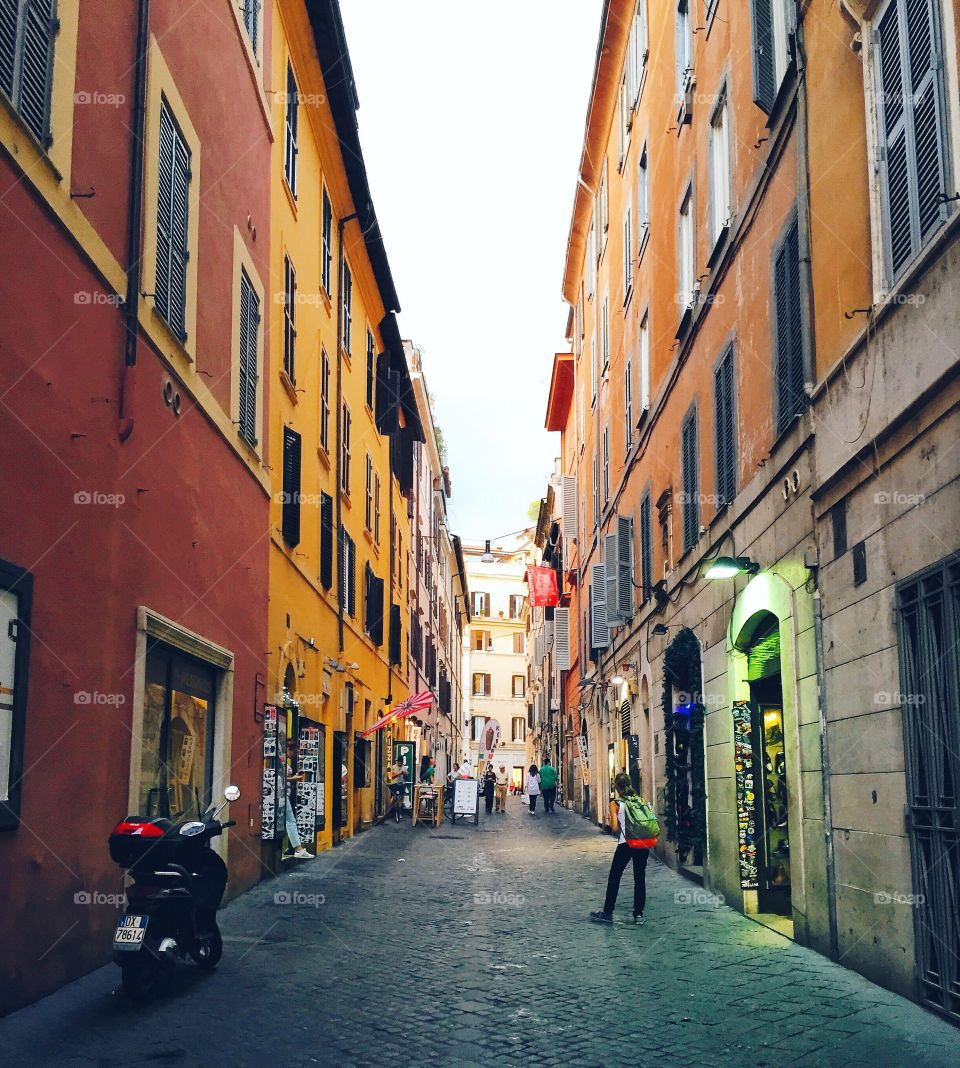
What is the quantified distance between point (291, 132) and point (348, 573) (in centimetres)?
911

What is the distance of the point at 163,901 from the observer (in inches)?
314

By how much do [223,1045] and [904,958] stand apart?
4.24 metres

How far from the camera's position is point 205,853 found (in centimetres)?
889

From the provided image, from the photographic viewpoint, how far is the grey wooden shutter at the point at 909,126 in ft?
23.8

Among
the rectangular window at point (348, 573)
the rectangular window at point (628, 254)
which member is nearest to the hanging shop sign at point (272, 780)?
the rectangular window at point (348, 573)

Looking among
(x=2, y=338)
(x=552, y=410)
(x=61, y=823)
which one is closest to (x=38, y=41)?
(x=2, y=338)

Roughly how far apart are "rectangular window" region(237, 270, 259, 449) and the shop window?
3.10 m

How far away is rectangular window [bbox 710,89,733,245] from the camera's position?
14.2 m

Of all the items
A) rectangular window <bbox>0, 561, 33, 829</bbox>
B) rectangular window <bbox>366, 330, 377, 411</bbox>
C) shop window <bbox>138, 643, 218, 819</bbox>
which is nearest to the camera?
rectangular window <bbox>0, 561, 33, 829</bbox>

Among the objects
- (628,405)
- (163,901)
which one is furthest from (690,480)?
(163,901)

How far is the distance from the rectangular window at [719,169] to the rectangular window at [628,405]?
8032 millimetres

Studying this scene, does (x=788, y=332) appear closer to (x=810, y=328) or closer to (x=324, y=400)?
(x=810, y=328)

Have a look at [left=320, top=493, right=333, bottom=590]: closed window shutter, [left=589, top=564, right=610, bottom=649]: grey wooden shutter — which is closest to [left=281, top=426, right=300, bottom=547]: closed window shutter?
[left=320, top=493, right=333, bottom=590]: closed window shutter

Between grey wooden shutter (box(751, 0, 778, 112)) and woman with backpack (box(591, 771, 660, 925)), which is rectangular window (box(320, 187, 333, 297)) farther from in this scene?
woman with backpack (box(591, 771, 660, 925))
